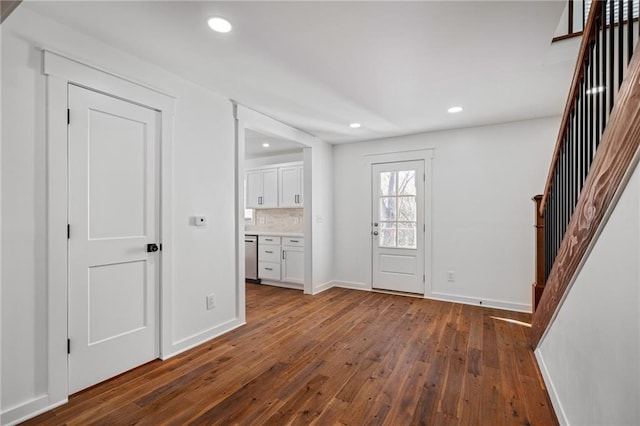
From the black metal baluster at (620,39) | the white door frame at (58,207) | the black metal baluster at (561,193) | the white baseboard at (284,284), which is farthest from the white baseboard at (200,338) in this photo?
the black metal baluster at (620,39)

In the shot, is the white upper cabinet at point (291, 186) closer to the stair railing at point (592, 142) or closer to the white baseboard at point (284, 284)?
the white baseboard at point (284, 284)

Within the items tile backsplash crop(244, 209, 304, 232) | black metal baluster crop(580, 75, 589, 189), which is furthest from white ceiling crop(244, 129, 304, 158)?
black metal baluster crop(580, 75, 589, 189)

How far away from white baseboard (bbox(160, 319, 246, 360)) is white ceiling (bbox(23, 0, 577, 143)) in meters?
2.25

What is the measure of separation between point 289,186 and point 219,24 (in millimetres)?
3679

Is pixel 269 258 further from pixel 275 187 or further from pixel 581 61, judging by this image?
pixel 581 61

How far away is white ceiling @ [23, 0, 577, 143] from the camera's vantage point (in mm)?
1822

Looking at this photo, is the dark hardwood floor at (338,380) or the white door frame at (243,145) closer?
the dark hardwood floor at (338,380)

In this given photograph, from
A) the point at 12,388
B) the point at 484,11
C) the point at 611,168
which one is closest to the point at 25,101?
the point at 12,388

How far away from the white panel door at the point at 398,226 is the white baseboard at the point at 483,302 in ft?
0.96

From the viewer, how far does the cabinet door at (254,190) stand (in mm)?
5953

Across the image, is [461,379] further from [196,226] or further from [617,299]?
[196,226]

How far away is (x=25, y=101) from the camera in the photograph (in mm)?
1837

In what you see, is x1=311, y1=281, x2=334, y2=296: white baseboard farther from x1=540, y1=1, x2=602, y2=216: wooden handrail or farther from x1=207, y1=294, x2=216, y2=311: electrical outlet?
x1=540, y1=1, x2=602, y2=216: wooden handrail

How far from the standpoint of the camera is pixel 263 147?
557cm
